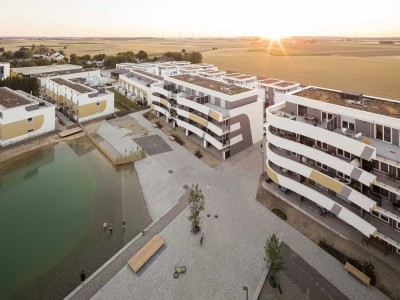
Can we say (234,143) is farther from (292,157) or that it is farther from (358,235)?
(358,235)

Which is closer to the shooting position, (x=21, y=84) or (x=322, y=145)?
(x=322, y=145)

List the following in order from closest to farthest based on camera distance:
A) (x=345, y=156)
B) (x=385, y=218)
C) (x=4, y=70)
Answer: (x=385, y=218) → (x=345, y=156) → (x=4, y=70)

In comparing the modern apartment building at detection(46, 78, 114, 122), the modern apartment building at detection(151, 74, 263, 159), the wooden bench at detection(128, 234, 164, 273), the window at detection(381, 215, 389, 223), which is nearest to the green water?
the wooden bench at detection(128, 234, 164, 273)

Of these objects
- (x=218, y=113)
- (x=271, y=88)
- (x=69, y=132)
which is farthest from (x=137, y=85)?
(x=218, y=113)

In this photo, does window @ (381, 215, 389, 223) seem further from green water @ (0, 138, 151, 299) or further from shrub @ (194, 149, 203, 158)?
shrub @ (194, 149, 203, 158)

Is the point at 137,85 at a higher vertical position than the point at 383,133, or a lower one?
higher

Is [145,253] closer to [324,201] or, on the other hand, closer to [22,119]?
[324,201]

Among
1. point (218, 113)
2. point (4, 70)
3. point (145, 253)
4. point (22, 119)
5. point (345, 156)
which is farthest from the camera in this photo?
point (4, 70)

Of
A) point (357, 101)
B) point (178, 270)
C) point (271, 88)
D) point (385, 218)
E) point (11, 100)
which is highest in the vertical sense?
point (271, 88)
